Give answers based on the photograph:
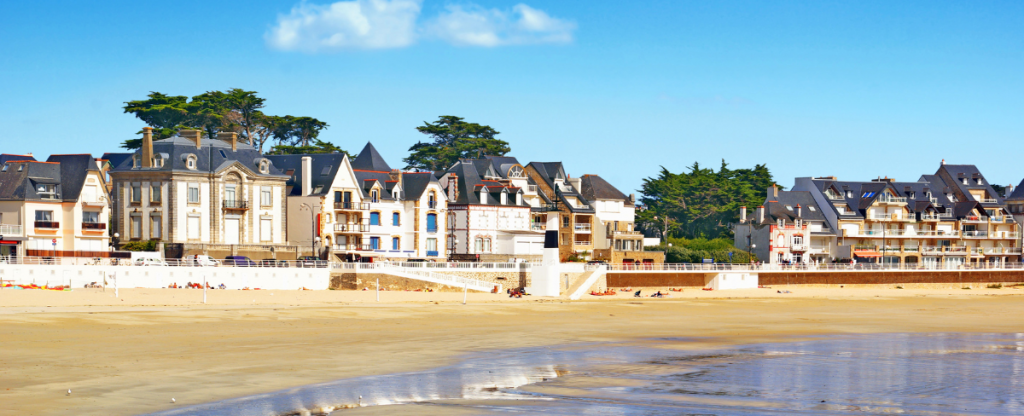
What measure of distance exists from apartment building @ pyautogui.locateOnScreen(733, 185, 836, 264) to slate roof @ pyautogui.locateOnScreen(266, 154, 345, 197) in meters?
36.4

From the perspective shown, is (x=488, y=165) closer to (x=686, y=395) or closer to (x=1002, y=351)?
(x=1002, y=351)

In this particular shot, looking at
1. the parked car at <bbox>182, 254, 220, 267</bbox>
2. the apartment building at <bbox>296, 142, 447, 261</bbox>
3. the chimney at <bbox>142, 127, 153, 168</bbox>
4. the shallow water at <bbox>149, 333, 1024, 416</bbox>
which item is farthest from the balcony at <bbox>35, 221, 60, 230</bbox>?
the shallow water at <bbox>149, 333, 1024, 416</bbox>

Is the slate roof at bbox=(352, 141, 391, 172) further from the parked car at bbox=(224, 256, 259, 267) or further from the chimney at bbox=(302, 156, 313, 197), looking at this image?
the parked car at bbox=(224, 256, 259, 267)

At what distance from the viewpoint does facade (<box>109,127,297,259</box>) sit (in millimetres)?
63062

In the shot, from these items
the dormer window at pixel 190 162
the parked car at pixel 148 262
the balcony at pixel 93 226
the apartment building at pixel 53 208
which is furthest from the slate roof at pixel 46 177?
the parked car at pixel 148 262

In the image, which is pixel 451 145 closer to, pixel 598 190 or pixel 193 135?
pixel 598 190

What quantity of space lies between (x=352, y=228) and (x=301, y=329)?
3704 centimetres

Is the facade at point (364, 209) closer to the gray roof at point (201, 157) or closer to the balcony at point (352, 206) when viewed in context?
the balcony at point (352, 206)

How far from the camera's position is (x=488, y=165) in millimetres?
85562

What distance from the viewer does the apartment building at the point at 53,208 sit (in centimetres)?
5950

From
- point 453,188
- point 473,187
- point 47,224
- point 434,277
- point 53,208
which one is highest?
point 473,187

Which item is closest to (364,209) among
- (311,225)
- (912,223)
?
(311,225)

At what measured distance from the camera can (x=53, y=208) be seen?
61.0 meters

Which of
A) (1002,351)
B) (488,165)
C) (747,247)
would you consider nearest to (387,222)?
(488,165)
